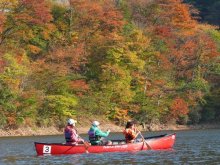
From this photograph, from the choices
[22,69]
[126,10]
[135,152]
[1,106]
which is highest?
[126,10]

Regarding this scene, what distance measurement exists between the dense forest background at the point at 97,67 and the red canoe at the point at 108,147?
23619 millimetres

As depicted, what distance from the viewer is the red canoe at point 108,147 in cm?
3488

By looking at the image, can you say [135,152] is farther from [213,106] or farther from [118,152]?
[213,106]

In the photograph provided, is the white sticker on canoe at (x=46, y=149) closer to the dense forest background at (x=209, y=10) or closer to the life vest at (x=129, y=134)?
the life vest at (x=129, y=134)

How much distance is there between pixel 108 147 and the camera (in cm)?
3622

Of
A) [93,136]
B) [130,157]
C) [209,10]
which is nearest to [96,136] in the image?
[93,136]

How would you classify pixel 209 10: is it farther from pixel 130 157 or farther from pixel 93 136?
pixel 130 157

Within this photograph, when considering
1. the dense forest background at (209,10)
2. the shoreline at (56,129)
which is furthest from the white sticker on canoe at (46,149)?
the dense forest background at (209,10)

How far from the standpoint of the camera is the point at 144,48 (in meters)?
74.5

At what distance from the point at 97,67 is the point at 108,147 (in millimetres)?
35730

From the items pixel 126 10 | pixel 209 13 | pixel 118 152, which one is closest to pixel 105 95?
pixel 126 10

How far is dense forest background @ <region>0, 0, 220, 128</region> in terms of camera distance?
62.9 m

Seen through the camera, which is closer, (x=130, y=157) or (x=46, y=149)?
(x=130, y=157)

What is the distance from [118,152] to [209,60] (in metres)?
44.1
